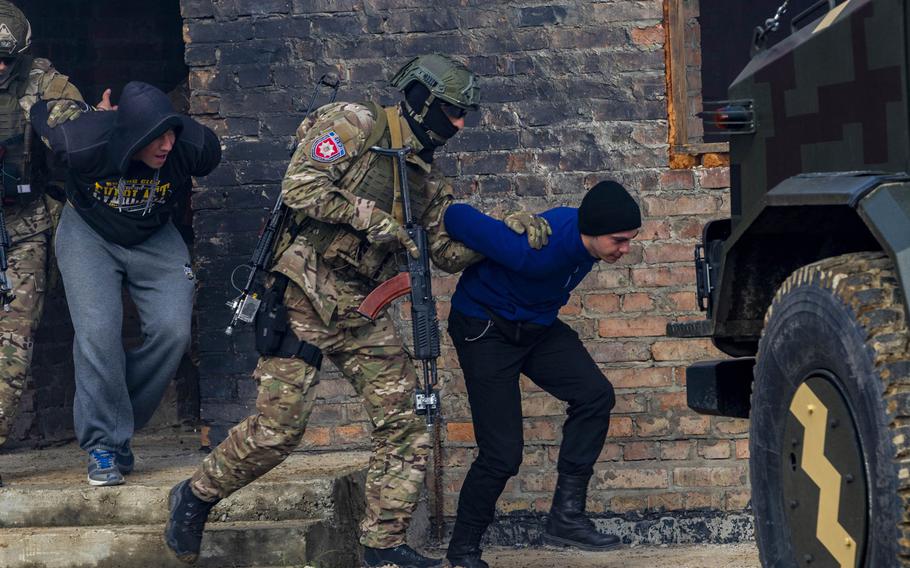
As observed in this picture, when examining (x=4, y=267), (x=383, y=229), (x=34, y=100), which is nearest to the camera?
(x=383, y=229)

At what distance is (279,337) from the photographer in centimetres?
441

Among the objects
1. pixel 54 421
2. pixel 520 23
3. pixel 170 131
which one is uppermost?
pixel 520 23

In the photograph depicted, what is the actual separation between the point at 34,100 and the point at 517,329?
2.01m

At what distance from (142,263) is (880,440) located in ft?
10.8

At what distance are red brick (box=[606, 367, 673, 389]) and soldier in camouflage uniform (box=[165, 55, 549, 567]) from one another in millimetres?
1198

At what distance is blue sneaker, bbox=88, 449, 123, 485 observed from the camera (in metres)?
5.05

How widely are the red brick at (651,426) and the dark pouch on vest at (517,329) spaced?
0.96 m

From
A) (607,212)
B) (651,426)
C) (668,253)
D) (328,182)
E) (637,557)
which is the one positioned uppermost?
(328,182)

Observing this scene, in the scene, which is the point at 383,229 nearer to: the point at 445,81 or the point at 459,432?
the point at 445,81

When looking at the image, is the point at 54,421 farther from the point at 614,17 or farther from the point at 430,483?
the point at 614,17

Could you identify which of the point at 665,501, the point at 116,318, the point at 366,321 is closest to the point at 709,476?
the point at 665,501

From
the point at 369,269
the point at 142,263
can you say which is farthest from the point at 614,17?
the point at 142,263

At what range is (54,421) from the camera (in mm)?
6672

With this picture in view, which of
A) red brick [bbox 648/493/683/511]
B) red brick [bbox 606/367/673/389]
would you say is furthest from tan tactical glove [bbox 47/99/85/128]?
red brick [bbox 648/493/683/511]
